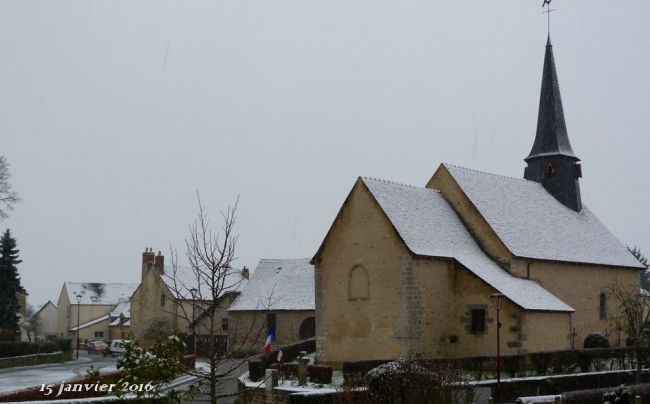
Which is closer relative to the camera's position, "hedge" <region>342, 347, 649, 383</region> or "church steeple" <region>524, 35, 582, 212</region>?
"hedge" <region>342, 347, 649, 383</region>

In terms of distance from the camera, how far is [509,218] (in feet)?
122

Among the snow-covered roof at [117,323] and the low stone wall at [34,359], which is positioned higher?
the snow-covered roof at [117,323]

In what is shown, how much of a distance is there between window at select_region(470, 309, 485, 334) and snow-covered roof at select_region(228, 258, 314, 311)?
64.8 feet

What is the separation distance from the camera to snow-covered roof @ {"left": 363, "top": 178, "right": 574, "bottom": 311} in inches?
1232

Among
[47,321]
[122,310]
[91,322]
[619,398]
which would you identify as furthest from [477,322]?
[47,321]

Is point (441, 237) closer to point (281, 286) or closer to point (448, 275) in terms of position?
point (448, 275)

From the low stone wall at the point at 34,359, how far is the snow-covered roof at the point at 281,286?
483 inches

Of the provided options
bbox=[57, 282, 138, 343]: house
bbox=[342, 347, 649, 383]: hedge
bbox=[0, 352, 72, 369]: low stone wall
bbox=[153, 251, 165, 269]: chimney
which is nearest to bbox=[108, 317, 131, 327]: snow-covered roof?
bbox=[57, 282, 138, 343]: house

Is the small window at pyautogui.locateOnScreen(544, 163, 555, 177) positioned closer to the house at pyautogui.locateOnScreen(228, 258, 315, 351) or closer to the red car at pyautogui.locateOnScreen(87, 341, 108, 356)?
the house at pyautogui.locateOnScreen(228, 258, 315, 351)

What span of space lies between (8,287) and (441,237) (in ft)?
125

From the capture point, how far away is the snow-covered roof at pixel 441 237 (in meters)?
31.3

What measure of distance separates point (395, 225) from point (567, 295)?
11.3 m

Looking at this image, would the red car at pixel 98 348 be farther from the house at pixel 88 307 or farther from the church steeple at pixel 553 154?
the church steeple at pixel 553 154

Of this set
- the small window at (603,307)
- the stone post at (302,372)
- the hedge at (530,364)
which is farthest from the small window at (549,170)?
the stone post at (302,372)
